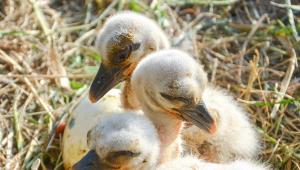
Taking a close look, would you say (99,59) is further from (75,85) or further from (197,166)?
(197,166)

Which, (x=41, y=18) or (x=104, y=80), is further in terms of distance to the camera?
(x=41, y=18)

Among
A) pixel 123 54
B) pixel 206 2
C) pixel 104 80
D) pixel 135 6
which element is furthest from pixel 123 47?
pixel 206 2

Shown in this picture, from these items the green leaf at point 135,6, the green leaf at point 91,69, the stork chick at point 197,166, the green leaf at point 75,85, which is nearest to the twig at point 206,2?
the green leaf at point 135,6

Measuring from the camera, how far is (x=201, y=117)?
8.78 ft

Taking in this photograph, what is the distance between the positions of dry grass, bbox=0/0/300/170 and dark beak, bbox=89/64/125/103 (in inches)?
16.1

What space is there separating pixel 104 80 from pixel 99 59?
28.1 inches

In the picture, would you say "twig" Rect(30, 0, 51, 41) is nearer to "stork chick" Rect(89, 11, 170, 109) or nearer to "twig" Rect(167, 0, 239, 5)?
"twig" Rect(167, 0, 239, 5)

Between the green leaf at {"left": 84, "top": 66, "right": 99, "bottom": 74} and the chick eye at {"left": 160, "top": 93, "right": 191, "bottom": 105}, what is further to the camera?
the green leaf at {"left": 84, "top": 66, "right": 99, "bottom": 74}

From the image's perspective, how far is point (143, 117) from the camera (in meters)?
2.57

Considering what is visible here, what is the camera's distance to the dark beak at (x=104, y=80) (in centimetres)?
286

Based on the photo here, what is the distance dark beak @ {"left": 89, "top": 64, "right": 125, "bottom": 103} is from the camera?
286 cm

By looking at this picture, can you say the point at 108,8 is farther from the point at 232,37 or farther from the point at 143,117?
the point at 143,117

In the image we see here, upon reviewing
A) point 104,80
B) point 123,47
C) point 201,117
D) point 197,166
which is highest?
point 123,47

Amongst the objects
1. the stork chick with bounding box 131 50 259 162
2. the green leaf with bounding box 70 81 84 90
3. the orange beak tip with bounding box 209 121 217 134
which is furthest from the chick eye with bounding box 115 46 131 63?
the green leaf with bounding box 70 81 84 90
